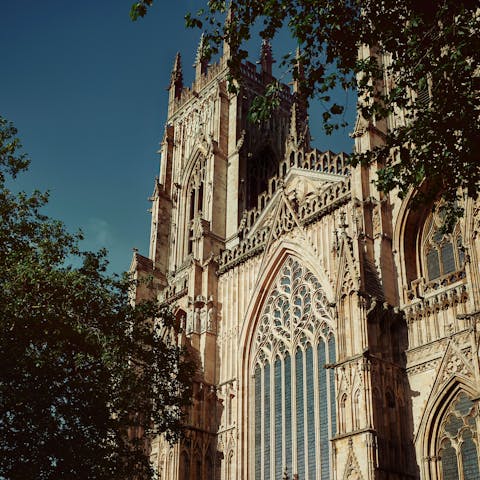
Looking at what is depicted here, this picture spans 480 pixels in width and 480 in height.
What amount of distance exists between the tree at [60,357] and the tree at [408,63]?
6.93 metres

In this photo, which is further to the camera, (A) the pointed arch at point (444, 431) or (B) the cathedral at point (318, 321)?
(B) the cathedral at point (318, 321)

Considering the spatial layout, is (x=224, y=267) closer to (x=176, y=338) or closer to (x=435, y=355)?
(x=176, y=338)

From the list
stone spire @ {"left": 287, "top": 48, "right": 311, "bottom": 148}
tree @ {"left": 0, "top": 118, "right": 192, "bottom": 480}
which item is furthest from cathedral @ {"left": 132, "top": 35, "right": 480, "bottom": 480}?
tree @ {"left": 0, "top": 118, "right": 192, "bottom": 480}

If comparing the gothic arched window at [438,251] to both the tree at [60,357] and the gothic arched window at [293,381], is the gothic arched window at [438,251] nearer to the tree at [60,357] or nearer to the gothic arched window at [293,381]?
the gothic arched window at [293,381]

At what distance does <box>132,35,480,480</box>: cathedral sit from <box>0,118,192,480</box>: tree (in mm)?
5114

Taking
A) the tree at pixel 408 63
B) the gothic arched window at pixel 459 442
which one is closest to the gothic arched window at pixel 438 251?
the gothic arched window at pixel 459 442

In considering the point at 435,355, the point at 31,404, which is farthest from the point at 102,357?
the point at 435,355

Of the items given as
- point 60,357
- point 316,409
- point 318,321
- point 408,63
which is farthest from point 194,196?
point 408,63

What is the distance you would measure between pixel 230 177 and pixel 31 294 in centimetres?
1950

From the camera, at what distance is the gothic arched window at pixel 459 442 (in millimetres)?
19375

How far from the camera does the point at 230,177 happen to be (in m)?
36.5

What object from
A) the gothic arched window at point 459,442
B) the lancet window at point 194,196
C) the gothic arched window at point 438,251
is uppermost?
the lancet window at point 194,196

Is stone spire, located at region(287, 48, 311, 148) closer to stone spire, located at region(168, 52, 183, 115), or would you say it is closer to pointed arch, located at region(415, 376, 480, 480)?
stone spire, located at region(168, 52, 183, 115)

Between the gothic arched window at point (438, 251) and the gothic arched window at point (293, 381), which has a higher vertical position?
the gothic arched window at point (438, 251)
